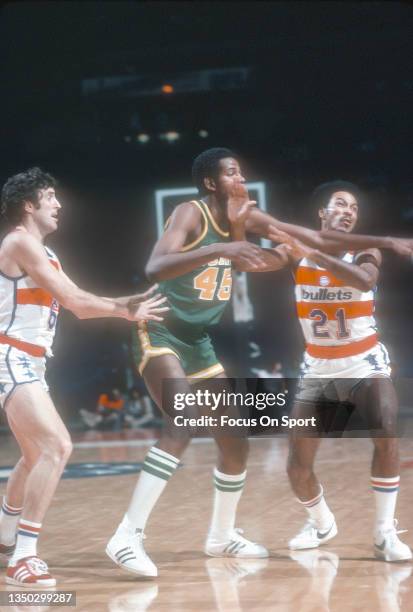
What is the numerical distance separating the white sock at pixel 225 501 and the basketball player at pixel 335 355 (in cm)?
33

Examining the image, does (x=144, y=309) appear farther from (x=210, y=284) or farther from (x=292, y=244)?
(x=292, y=244)

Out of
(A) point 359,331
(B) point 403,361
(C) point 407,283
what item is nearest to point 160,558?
(A) point 359,331

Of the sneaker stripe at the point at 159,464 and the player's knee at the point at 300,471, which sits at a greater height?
the sneaker stripe at the point at 159,464

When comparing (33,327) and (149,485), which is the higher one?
(33,327)

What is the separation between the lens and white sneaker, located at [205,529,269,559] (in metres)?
4.75

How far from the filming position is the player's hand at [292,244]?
4805 millimetres

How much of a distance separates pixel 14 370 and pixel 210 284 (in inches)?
41.5

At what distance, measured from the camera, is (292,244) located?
4875 mm

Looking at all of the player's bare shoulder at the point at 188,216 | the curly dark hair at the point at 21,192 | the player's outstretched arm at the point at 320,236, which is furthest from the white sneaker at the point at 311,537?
the curly dark hair at the point at 21,192

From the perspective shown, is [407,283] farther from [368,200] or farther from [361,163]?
[361,163]

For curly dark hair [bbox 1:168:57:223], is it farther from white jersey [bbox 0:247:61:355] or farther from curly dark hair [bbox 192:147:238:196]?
curly dark hair [bbox 192:147:238:196]

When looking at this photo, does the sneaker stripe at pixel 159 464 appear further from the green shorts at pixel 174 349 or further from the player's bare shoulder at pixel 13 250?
the player's bare shoulder at pixel 13 250

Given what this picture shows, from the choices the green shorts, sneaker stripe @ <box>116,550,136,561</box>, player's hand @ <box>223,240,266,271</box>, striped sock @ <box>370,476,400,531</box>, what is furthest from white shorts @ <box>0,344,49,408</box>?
striped sock @ <box>370,476,400,531</box>

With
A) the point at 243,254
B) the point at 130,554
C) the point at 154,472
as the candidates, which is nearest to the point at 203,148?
the point at 243,254
